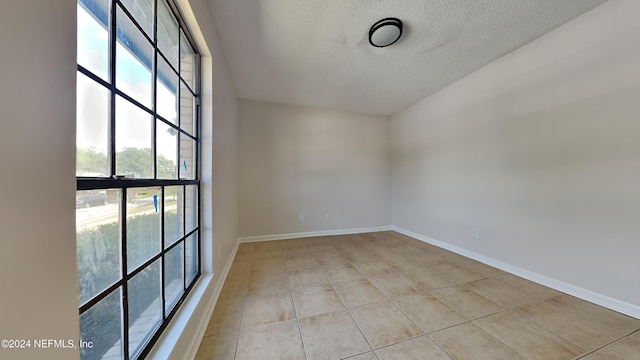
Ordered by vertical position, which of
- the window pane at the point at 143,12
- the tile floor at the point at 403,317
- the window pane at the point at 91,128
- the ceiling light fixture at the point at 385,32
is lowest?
the tile floor at the point at 403,317

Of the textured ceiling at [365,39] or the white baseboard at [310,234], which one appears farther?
the white baseboard at [310,234]

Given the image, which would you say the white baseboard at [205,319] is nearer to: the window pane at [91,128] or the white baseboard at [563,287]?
the window pane at [91,128]

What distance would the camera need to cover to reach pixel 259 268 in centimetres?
247

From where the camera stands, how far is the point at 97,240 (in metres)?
0.73

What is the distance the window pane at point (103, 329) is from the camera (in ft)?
2.26

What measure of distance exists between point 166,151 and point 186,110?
49 cm

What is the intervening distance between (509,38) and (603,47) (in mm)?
692

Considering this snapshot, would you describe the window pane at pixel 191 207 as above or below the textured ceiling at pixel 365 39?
below

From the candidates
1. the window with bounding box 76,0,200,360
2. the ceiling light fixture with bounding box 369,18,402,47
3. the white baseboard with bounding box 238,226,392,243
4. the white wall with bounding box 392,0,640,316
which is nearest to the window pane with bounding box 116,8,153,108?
the window with bounding box 76,0,200,360

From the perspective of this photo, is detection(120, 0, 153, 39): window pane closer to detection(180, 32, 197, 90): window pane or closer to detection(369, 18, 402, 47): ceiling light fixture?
detection(180, 32, 197, 90): window pane

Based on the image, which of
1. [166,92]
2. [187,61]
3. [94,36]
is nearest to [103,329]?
[94,36]

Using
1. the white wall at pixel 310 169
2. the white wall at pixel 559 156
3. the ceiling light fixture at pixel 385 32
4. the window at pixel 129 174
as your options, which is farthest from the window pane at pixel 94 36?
the white wall at pixel 559 156

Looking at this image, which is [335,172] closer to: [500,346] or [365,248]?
[365,248]

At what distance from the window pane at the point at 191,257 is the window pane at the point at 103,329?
0.73 metres
